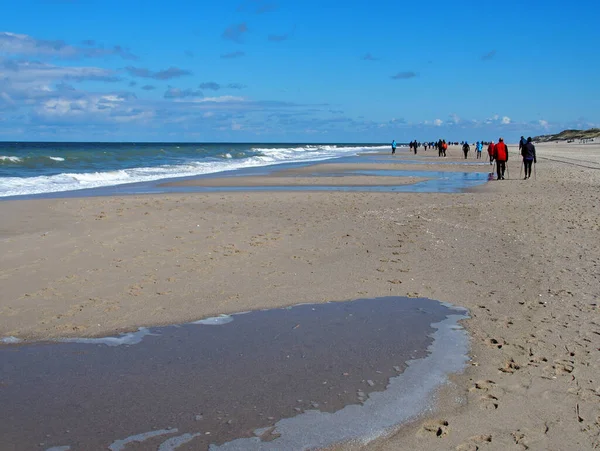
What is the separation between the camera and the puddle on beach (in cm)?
396

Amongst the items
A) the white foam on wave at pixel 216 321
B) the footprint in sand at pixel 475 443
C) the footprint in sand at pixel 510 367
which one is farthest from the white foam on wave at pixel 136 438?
the footprint in sand at pixel 510 367

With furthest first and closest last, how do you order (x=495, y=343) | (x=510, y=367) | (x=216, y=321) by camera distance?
(x=216, y=321) → (x=495, y=343) → (x=510, y=367)

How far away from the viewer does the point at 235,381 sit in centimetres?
483

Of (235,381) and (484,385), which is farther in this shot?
(235,381)

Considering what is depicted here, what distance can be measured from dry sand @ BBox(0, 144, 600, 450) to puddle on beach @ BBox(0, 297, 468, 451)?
0.34 metres

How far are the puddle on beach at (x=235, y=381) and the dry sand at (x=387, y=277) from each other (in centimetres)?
34

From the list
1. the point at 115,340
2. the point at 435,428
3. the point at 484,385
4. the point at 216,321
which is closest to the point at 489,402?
the point at 484,385

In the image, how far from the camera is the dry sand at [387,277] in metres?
4.34

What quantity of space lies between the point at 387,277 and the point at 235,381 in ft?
12.7

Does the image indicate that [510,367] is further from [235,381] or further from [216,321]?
[216,321]

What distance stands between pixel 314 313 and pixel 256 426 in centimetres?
276

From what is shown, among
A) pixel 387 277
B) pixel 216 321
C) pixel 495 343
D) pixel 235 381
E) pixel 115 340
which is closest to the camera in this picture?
pixel 235 381

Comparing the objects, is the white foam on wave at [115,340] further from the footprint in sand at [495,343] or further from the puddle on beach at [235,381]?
the footprint in sand at [495,343]

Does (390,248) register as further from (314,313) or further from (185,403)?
(185,403)
